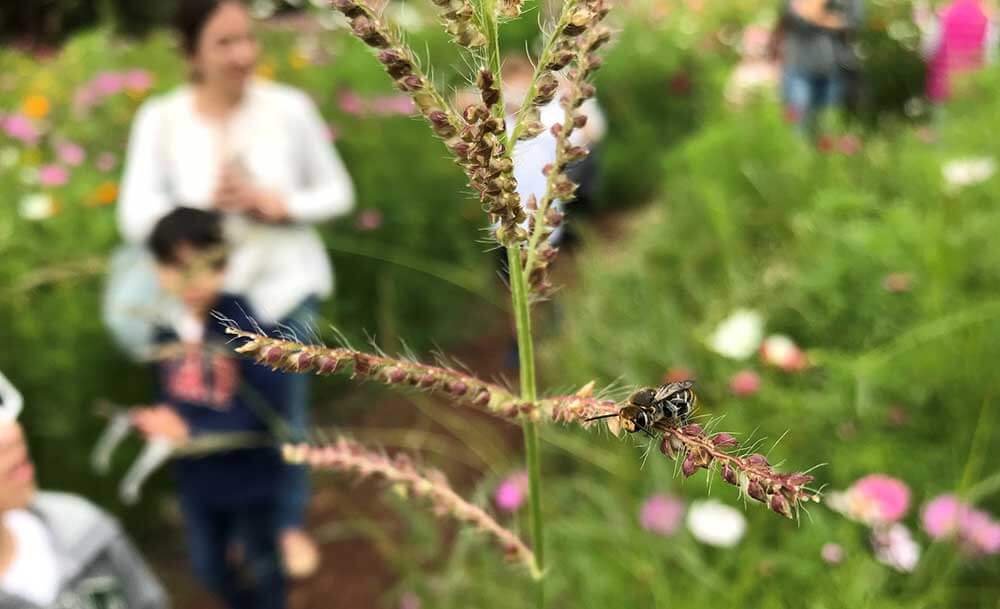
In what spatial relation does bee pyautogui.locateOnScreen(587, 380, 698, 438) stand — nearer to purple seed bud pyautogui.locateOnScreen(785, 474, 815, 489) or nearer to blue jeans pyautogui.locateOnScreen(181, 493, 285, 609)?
purple seed bud pyautogui.locateOnScreen(785, 474, 815, 489)

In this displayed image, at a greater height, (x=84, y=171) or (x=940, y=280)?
(x=940, y=280)

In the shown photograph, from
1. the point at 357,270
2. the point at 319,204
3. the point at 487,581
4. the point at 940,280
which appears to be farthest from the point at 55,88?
the point at 940,280

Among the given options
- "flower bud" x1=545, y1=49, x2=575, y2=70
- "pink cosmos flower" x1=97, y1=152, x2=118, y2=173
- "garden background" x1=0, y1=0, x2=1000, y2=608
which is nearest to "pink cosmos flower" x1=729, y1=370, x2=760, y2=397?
"garden background" x1=0, y1=0, x2=1000, y2=608

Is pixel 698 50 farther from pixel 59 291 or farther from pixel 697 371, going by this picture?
pixel 59 291

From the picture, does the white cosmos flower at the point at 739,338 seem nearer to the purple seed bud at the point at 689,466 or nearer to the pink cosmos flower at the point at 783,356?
the pink cosmos flower at the point at 783,356

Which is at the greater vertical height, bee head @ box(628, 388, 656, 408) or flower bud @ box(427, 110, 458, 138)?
flower bud @ box(427, 110, 458, 138)

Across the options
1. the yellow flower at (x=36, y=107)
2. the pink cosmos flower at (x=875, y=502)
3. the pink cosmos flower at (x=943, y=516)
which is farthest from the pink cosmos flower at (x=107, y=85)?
the pink cosmos flower at (x=943, y=516)
